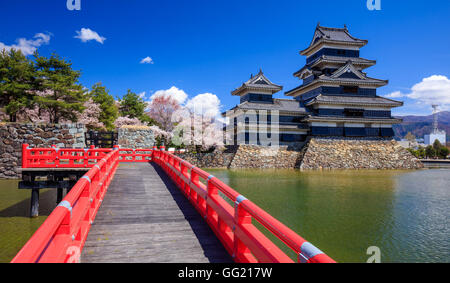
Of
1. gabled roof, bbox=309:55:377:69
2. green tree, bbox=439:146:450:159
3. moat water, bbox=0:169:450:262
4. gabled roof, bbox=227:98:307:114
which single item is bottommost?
moat water, bbox=0:169:450:262

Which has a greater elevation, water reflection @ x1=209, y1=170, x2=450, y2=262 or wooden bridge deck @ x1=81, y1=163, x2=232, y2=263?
wooden bridge deck @ x1=81, y1=163, x2=232, y2=263

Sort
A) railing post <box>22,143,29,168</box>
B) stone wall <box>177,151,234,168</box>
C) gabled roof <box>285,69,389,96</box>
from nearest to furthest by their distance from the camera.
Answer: railing post <box>22,143,29,168</box> < stone wall <box>177,151,234,168</box> < gabled roof <box>285,69,389,96</box>

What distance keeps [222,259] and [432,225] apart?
10.1 m

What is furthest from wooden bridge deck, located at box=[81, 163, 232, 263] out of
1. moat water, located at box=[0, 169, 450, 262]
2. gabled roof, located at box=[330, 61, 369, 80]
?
gabled roof, located at box=[330, 61, 369, 80]

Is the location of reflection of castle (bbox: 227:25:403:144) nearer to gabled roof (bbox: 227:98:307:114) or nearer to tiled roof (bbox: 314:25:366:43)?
gabled roof (bbox: 227:98:307:114)

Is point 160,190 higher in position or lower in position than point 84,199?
lower

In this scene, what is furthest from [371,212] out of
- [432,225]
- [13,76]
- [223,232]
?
[13,76]

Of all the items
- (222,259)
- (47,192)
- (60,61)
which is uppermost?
(60,61)

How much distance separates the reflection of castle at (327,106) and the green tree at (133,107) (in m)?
15.6

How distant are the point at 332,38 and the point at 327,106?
11010 millimetres

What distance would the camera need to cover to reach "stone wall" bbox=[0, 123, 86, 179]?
67.3 ft

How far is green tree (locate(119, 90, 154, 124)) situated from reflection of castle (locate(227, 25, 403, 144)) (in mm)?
15644

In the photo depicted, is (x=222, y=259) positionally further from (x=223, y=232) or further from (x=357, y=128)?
(x=357, y=128)

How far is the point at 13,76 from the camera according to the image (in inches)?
1107
